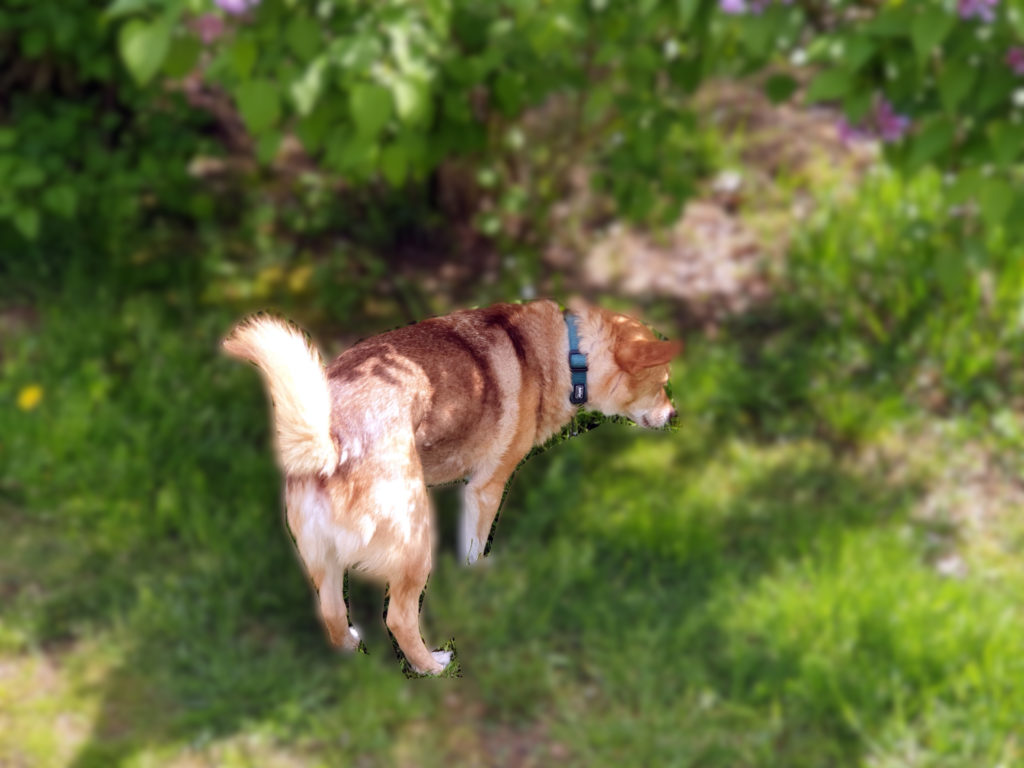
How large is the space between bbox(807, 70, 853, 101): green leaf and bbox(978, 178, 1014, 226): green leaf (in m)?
0.86

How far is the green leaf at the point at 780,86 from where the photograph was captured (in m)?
6.29

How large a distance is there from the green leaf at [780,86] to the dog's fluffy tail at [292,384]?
232 inches

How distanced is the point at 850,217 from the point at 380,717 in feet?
18.6

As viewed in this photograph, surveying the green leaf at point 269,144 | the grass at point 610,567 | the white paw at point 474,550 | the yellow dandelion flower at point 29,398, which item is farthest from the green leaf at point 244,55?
the yellow dandelion flower at point 29,398

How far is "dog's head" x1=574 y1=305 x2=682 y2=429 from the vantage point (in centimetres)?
106

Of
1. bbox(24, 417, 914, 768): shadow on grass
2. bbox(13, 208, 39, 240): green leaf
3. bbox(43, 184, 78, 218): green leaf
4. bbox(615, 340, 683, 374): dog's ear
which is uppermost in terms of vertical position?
bbox(615, 340, 683, 374): dog's ear

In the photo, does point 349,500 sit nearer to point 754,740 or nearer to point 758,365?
point 754,740

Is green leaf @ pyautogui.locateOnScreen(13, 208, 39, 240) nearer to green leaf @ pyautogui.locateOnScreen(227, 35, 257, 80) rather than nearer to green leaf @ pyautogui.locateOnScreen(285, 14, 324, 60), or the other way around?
green leaf @ pyautogui.locateOnScreen(227, 35, 257, 80)

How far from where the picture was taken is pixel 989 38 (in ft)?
16.5

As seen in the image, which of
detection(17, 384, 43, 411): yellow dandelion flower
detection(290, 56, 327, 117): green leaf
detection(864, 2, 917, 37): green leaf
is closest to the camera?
detection(290, 56, 327, 117): green leaf

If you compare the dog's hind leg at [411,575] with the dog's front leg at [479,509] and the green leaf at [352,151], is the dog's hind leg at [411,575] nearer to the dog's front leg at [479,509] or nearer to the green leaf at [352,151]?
the dog's front leg at [479,509]

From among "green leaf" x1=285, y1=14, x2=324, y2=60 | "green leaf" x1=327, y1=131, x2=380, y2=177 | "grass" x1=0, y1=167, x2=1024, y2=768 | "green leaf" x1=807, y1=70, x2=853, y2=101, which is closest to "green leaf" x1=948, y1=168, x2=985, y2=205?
"green leaf" x1=807, y1=70, x2=853, y2=101

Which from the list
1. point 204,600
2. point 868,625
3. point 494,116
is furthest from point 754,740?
point 494,116

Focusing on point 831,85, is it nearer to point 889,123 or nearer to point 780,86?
point 889,123
